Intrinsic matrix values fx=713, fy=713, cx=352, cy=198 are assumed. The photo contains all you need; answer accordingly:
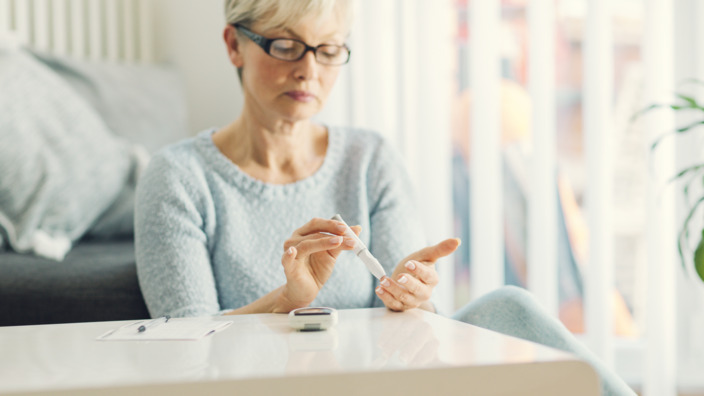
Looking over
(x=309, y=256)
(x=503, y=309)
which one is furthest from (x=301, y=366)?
(x=503, y=309)

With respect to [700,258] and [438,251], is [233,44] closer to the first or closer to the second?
[438,251]

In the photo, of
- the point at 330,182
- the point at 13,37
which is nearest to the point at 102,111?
the point at 13,37

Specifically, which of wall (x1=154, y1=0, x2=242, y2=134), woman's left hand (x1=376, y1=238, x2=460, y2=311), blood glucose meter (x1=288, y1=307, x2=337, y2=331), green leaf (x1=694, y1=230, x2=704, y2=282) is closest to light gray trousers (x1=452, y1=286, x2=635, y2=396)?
woman's left hand (x1=376, y1=238, x2=460, y2=311)

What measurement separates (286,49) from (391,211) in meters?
0.36

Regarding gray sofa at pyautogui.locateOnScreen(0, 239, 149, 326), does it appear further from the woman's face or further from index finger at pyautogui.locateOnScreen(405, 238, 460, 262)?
index finger at pyautogui.locateOnScreen(405, 238, 460, 262)

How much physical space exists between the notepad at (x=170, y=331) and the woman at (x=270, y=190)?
22 centimetres

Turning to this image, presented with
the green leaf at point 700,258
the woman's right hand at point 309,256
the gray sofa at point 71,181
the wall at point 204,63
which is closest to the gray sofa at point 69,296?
the gray sofa at point 71,181

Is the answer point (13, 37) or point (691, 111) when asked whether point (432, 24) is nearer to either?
point (691, 111)

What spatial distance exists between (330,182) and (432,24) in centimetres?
85

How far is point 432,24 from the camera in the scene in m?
2.02

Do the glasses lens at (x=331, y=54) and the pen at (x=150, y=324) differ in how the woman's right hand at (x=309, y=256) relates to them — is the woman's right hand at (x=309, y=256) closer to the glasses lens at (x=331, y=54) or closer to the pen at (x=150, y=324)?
the pen at (x=150, y=324)

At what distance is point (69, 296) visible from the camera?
1222mm

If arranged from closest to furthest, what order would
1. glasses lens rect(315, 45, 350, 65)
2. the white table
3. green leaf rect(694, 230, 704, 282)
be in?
1. the white table
2. glasses lens rect(315, 45, 350, 65)
3. green leaf rect(694, 230, 704, 282)

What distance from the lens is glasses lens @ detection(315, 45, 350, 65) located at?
4.08 feet
